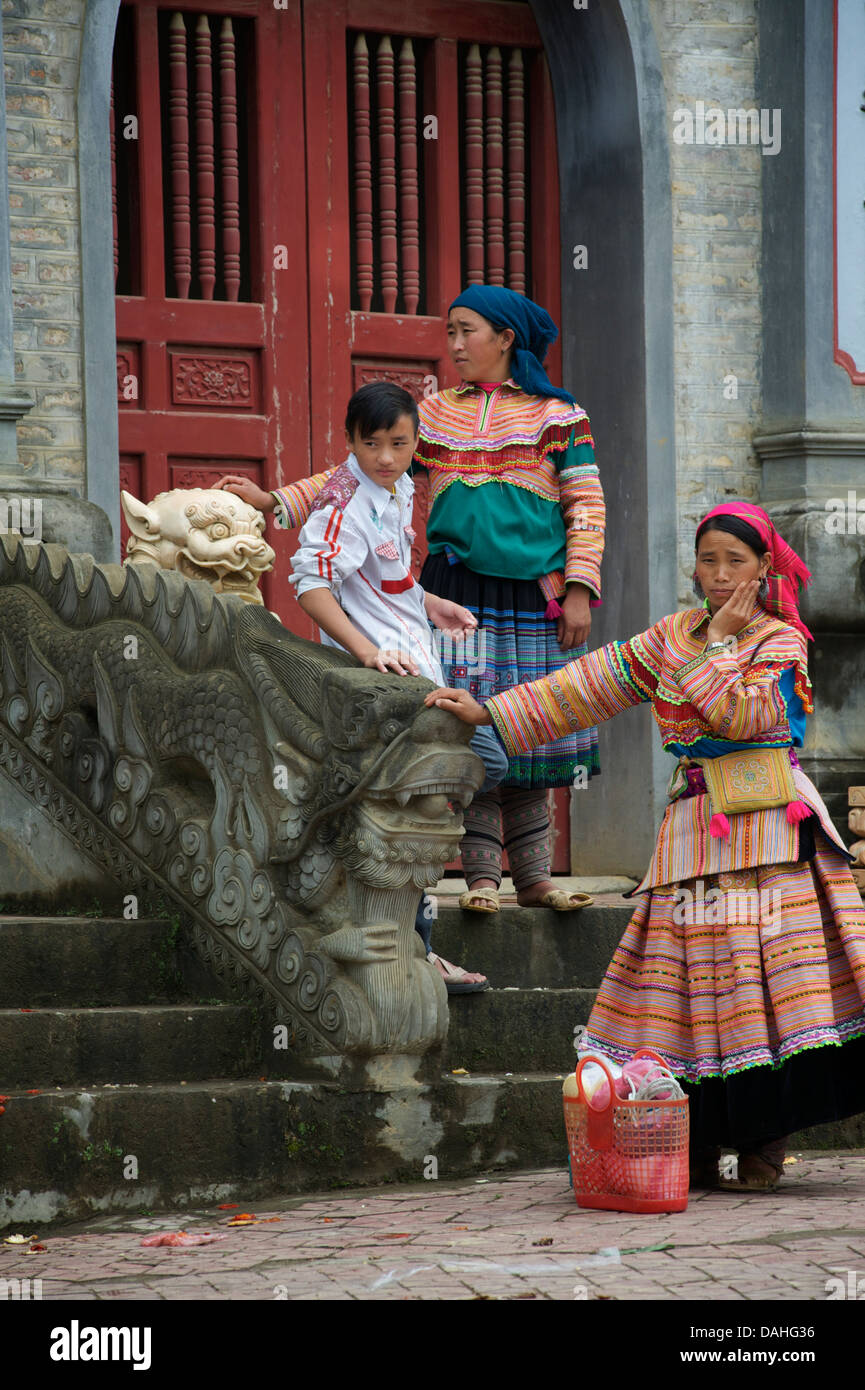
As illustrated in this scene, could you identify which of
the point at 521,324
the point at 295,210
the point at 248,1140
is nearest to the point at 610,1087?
the point at 248,1140

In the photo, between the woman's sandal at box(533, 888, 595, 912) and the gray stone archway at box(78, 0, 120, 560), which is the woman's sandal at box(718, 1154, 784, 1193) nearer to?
the woman's sandal at box(533, 888, 595, 912)

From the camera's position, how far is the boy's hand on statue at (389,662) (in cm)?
505

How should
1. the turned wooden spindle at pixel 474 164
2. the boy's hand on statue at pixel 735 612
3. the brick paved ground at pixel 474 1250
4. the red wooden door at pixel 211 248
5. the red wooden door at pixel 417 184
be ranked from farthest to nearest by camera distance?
the turned wooden spindle at pixel 474 164
the red wooden door at pixel 417 184
the red wooden door at pixel 211 248
the boy's hand on statue at pixel 735 612
the brick paved ground at pixel 474 1250

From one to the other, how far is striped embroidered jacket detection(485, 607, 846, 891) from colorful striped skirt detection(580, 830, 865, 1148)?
0.24 ft

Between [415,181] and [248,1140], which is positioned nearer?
[248,1140]

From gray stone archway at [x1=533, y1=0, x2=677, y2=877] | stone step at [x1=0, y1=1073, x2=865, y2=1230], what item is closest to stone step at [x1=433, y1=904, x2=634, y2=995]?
stone step at [x1=0, y1=1073, x2=865, y2=1230]

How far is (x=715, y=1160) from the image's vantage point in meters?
4.86

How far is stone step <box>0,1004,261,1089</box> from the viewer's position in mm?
4863

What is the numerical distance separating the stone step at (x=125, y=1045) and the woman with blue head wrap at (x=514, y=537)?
37.3 inches

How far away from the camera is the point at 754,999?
15.3 feet

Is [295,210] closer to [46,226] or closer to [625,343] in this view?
[46,226]

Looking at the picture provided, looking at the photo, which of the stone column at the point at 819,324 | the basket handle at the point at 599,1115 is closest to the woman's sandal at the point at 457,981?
the basket handle at the point at 599,1115

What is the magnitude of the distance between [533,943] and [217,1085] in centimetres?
126

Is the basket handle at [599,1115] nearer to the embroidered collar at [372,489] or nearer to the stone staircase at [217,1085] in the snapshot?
the stone staircase at [217,1085]
